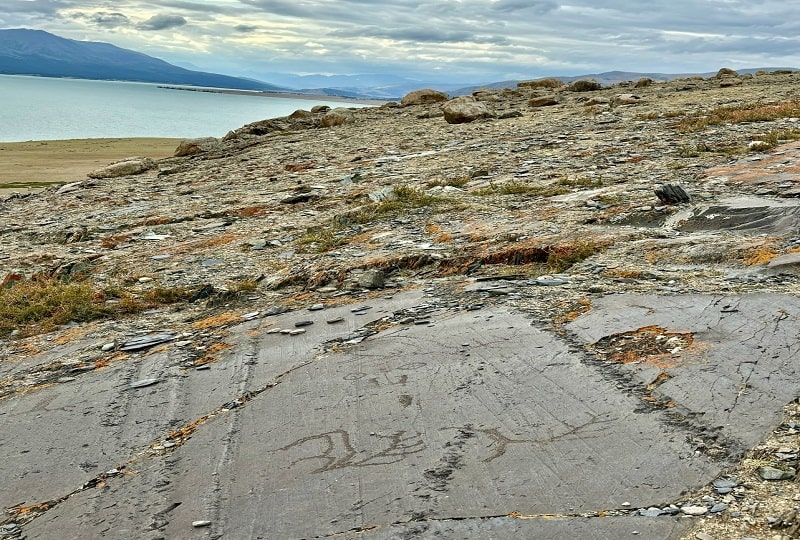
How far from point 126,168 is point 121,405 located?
68.4 ft

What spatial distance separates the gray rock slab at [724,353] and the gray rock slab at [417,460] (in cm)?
33

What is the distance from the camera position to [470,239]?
10.2m

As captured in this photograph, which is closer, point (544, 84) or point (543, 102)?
point (543, 102)

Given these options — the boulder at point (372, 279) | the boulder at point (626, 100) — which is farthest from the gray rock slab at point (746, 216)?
the boulder at point (626, 100)

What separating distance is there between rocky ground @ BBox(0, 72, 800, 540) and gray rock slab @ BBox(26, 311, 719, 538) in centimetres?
32

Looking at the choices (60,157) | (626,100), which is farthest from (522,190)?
(60,157)

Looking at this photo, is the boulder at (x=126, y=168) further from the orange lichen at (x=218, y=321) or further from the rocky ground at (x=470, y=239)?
the orange lichen at (x=218, y=321)

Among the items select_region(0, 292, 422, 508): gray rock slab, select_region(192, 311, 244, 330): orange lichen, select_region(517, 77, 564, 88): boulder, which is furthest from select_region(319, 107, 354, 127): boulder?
select_region(0, 292, 422, 508): gray rock slab

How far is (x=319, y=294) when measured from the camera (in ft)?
29.0

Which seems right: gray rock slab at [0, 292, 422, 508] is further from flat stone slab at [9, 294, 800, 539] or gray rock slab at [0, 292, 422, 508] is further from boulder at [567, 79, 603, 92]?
boulder at [567, 79, 603, 92]

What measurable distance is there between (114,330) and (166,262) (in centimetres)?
306

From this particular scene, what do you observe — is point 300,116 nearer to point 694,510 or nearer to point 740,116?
point 740,116

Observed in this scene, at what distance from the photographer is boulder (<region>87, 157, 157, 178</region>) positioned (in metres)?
24.8

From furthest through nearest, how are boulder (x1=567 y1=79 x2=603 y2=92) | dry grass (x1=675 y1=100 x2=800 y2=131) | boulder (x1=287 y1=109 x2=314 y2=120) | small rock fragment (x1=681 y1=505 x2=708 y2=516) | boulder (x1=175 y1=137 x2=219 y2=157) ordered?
boulder (x1=567 y1=79 x2=603 y2=92) < boulder (x1=287 y1=109 x2=314 y2=120) < boulder (x1=175 y1=137 x2=219 y2=157) < dry grass (x1=675 y1=100 x2=800 y2=131) < small rock fragment (x1=681 y1=505 x2=708 y2=516)
